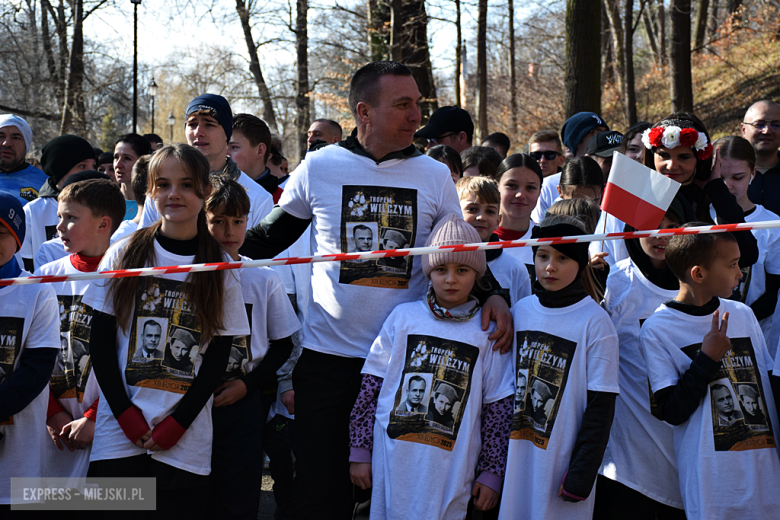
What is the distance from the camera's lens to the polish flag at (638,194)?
3.25 meters

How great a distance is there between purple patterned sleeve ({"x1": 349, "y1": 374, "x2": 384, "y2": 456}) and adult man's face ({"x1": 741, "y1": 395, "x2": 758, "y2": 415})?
5.38ft

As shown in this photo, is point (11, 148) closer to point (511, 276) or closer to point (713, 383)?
point (511, 276)

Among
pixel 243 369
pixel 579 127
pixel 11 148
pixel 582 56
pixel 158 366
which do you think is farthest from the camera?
pixel 582 56

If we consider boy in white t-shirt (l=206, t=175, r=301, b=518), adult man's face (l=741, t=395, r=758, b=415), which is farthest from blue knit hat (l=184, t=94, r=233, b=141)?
adult man's face (l=741, t=395, r=758, b=415)

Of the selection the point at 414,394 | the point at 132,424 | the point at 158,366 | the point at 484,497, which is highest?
the point at 158,366

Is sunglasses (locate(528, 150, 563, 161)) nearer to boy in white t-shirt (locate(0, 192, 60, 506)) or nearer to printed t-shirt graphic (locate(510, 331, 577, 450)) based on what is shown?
printed t-shirt graphic (locate(510, 331, 577, 450))

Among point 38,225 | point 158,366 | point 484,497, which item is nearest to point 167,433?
point 158,366

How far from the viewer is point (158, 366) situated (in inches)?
120

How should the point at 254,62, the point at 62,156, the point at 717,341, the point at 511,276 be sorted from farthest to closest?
1. the point at 254,62
2. the point at 62,156
3. the point at 511,276
4. the point at 717,341

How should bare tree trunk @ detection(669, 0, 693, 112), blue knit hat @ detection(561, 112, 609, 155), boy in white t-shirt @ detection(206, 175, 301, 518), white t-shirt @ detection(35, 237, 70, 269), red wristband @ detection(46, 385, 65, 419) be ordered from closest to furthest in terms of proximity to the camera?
boy in white t-shirt @ detection(206, 175, 301, 518) → red wristband @ detection(46, 385, 65, 419) → white t-shirt @ detection(35, 237, 70, 269) → blue knit hat @ detection(561, 112, 609, 155) → bare tree trunk @ detection(669, 0, 693, 112)

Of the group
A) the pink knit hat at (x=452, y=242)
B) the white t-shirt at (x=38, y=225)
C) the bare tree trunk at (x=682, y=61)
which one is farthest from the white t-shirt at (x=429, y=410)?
the bare tree trunk at (x=682, y=61)

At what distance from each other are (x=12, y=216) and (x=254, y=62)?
64.2ft

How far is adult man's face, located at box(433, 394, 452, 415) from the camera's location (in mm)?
3045

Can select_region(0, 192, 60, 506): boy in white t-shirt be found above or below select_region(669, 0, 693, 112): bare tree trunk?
below
